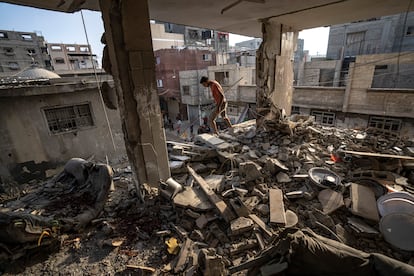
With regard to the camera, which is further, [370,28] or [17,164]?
[370,28]

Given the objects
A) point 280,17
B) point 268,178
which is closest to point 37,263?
point 268,178

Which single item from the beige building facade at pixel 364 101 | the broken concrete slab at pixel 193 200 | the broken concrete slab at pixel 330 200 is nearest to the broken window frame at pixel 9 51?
the beige building facade at pixel 364 101

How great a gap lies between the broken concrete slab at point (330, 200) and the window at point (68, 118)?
9143 millimetres

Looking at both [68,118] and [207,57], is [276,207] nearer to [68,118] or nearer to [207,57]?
[68,118]

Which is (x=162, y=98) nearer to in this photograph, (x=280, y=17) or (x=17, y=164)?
(x=17, y=164)

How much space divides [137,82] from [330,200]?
11.7 feet

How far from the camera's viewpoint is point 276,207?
2.96m

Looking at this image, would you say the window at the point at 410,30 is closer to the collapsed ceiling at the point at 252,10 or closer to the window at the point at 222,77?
the window at the point at 222,77

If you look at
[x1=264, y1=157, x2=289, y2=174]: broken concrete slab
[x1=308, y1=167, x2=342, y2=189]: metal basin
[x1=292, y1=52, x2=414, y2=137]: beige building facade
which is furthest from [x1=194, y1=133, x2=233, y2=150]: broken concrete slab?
[x1=292, y1=52, x2=414, y2=137]: beige building facade

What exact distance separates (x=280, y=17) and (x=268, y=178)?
13.1 ft

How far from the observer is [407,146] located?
4.48 metres

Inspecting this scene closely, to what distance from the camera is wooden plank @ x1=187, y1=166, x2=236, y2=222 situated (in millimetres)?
2797

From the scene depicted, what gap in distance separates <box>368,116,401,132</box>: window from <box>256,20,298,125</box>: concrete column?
7.67 metres

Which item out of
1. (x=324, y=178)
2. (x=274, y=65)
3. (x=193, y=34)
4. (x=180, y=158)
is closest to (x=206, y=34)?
(x=193, y=34)
